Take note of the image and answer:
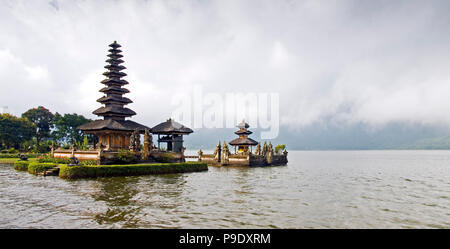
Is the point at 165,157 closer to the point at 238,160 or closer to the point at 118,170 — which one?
the point at 118,170

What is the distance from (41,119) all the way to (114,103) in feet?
172

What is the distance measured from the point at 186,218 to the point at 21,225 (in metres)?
8.12

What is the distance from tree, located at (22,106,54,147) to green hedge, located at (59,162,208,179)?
61465mm

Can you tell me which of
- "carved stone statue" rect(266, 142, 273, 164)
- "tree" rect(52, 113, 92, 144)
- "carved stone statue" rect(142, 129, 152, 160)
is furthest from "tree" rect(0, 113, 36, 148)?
"carved stone statue" rect(266, 142, 273, 164)

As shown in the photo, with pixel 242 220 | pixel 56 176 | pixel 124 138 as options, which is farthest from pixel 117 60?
pixel 242 220

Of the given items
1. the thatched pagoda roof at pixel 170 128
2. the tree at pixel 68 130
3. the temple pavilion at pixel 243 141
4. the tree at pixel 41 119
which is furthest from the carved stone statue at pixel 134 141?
the tree at pixel 41 119

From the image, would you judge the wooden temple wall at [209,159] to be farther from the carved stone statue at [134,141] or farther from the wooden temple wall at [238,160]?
the carved stone statue at [134,141]

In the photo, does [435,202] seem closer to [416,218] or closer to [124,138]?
[416,218]

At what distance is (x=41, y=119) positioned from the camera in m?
85.9

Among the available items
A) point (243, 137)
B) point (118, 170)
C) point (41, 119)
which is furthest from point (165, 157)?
point (41, 119)

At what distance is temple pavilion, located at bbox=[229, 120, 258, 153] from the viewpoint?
2682 inches

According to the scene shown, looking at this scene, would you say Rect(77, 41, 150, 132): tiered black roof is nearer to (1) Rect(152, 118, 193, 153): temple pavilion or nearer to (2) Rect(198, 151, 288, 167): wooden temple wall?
(1) Rect(152, 118, 193, 153): temple pavilion

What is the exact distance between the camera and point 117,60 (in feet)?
169

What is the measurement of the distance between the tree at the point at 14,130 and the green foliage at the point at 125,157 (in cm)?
4961
